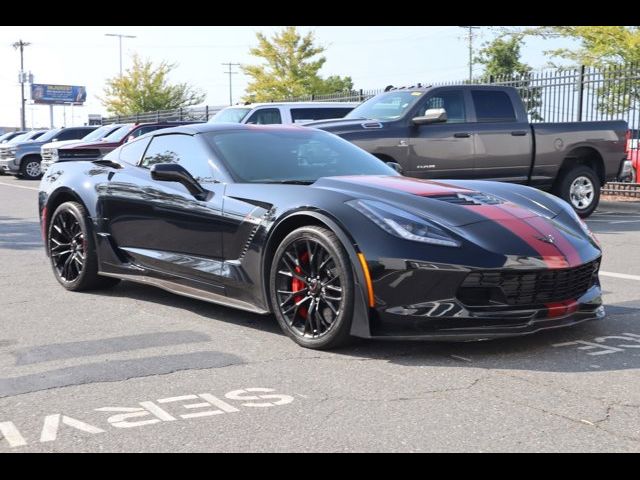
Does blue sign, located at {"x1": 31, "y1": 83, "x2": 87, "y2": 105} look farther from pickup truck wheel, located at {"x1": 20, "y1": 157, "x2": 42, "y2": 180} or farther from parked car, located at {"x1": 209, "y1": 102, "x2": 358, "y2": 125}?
parked car, located at {"x1": 209, "y1": 102, "x2": 358, "y2": 125}

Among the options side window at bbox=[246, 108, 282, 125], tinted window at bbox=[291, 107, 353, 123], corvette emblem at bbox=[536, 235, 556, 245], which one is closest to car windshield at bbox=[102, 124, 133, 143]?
side window at bbox=[246, 108, 282, 125]

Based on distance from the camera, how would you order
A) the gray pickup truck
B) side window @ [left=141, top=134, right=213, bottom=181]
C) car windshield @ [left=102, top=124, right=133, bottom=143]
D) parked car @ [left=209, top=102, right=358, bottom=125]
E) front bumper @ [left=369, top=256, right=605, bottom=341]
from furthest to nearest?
1. car windshield @ [left=102, top=124, right=133, bottom=143]
2. parked car @ [left=209, top=102, right=358, bottom=125]
3. the gray pickup truck
4. side window @ [left=141, top=134, right=213, bottom=181]
5. front bumper @ [left=369, top=256, right=605, bottom=341]

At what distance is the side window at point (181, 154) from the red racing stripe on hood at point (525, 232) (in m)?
1.88

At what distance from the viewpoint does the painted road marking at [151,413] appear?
11.9 feet

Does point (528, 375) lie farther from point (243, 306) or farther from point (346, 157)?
point (346, 157)

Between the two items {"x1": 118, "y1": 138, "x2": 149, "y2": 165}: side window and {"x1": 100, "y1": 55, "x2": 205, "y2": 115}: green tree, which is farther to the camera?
{"x1": 100, "y1": 55, "x2": 205, "y2": 115}: green tree

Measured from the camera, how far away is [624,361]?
4676 mm

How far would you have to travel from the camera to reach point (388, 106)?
490 inches

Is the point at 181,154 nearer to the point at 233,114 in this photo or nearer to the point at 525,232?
the point at 525,232

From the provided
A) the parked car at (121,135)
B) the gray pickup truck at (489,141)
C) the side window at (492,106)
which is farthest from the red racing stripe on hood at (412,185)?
the parked car at (121,135)

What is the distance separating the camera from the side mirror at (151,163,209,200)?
5836mm

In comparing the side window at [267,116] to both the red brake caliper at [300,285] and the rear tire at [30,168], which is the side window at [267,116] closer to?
the red brake caliper at [300,285]

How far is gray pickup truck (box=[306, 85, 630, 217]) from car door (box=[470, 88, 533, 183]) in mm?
14

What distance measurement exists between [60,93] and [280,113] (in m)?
117
